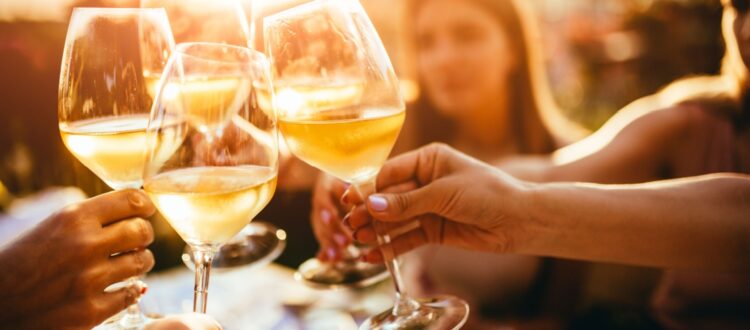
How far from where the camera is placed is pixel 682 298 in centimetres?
197

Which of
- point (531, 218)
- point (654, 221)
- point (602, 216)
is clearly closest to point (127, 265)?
point (531, 218)

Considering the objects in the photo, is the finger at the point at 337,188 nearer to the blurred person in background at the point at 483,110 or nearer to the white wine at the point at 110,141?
the white wine at the point at 110,141

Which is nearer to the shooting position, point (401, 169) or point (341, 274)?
point (401, 169)

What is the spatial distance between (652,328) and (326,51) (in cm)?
172

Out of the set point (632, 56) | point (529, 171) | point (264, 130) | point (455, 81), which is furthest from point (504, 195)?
point (632, 56)

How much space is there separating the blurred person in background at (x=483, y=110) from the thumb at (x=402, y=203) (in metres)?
1.57

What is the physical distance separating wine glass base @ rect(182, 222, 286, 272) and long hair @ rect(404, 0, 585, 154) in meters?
1.54

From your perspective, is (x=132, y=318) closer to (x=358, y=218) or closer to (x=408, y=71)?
(x=358, y=218)

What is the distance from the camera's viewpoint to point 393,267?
1.29 metres

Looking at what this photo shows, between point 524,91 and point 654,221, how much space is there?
1819 millimetres

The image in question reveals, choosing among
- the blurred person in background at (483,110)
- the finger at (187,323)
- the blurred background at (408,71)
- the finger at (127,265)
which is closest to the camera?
the finger at (187,323)

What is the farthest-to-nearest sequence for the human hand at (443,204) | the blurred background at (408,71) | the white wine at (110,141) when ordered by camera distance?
the blurred background at (408,71), the human hand at (443,204), the white wine at (110,141)

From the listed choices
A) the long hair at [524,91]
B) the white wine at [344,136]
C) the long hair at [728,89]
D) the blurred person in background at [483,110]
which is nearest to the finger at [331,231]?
the white wine at [344,136]

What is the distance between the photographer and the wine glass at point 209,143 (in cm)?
100
